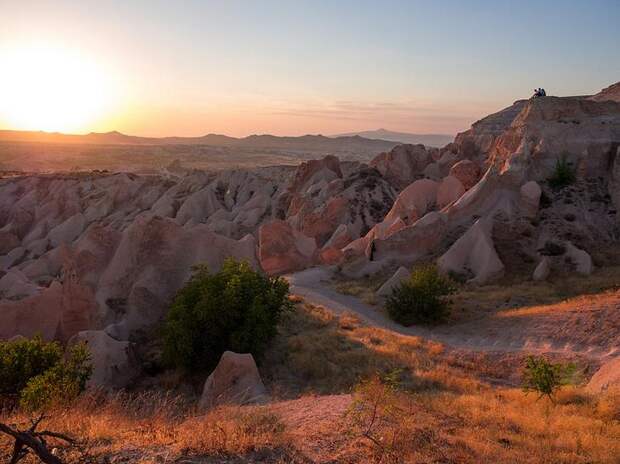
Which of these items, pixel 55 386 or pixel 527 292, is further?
pixel 527 292

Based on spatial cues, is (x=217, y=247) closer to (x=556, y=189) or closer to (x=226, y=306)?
(x=226, y=306)

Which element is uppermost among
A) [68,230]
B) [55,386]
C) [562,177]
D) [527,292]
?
[562,177]

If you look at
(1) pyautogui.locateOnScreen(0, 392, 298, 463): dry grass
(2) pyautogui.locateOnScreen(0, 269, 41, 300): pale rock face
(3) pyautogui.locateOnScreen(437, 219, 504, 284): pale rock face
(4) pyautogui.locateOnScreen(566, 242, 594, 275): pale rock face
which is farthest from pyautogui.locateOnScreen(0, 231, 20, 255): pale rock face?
(4) pyautogui.locateOnScreen(566, 242, 594, 275): pale rock face

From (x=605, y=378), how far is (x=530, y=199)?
1405 cm

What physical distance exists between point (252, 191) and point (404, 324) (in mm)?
31082

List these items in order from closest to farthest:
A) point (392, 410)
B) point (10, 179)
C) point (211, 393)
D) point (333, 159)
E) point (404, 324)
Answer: point (392, 410)
point (211, 393)
point (404, 324)
point (333, 159)
point (10, 179)

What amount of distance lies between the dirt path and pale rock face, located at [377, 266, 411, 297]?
1969 mm

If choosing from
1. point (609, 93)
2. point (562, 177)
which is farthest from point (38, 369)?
point (609, 93)

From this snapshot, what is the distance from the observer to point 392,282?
19.9m

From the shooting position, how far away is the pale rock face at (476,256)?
19.9 m

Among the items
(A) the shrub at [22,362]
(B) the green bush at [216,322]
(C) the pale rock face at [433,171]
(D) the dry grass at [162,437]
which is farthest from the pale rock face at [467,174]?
(D) the dry grass at [162,437]

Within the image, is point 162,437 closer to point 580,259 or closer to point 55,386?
point 55,386

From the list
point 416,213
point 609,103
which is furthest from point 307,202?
point 609,103

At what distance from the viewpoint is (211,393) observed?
→ 34.9 feet
